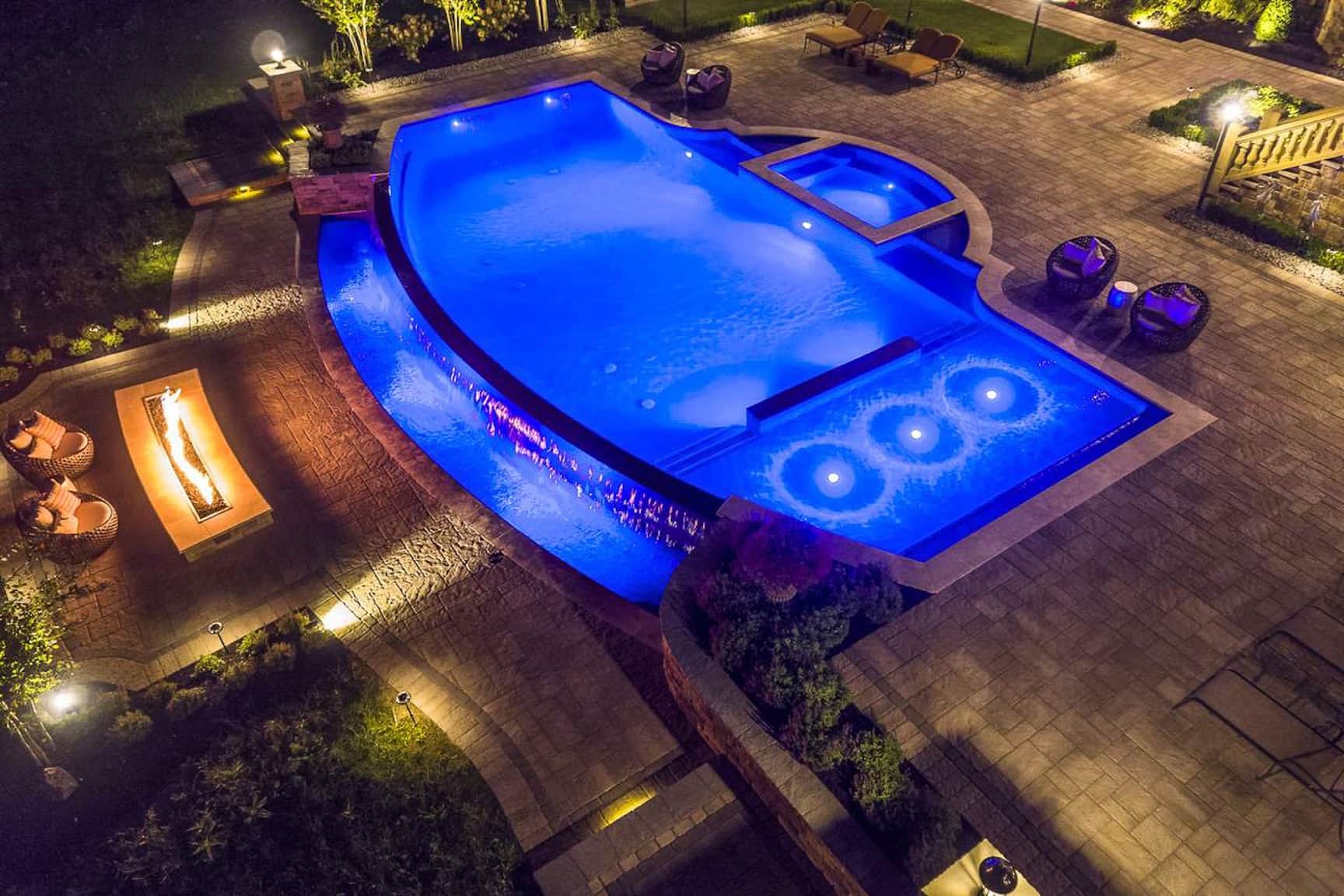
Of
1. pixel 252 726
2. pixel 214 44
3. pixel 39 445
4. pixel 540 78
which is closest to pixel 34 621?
pixel 252 726

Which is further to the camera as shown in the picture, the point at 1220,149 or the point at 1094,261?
the point at 1220,149

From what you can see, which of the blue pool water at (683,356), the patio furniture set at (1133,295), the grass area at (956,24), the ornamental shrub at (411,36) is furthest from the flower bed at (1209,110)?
the ornamental shrub at (411,36)

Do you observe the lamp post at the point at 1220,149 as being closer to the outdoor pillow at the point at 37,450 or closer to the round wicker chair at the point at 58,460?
the round wicker chair at the point at 58,460

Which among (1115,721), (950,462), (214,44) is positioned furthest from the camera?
(214,44)

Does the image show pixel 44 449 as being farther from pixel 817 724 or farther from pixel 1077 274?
pixel 1077 274

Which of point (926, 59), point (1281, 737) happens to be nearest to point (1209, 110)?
point (926, 59)

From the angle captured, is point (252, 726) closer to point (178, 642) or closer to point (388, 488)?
point (178, 642)
